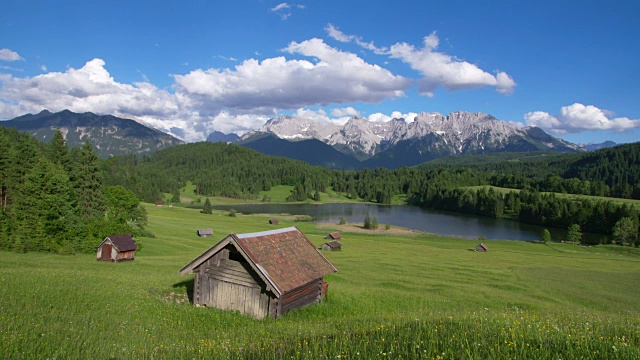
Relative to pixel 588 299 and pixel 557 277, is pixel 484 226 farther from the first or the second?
pixel 588 299

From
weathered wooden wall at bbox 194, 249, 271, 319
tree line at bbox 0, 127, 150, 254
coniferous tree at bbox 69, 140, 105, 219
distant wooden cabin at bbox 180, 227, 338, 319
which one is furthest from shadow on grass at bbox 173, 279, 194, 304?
coniferous tree at bbox 69, 140, 105, 219

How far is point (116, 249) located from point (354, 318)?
133 ft

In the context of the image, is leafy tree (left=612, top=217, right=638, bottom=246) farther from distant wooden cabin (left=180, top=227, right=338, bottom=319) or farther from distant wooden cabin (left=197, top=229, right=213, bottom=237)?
distant wooden cabin (left=180, top=227, right=338, bottom=319)

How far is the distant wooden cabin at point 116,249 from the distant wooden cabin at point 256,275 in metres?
31.6

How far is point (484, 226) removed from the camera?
152125 millimetres

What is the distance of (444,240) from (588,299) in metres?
70.0

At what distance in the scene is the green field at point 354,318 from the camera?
9.08 meters

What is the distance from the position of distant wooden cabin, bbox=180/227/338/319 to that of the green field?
814mm

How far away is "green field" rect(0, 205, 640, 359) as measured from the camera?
908 centimetres

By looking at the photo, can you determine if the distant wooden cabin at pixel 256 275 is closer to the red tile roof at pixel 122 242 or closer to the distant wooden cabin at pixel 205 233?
the red tile roof at pixel 122 242

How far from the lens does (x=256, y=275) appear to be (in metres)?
21.0

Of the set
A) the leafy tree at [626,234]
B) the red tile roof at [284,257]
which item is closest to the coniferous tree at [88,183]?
the red tile roof at [284,257]

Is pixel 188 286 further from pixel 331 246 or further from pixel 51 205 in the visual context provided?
pixel 331 246

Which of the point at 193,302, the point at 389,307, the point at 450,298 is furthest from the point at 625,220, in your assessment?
the point at 193,302
